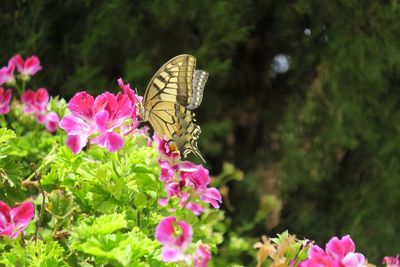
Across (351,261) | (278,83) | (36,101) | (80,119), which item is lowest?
(278,83)

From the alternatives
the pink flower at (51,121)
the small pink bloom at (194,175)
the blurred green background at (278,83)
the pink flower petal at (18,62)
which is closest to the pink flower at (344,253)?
the small pink bloom at (194,175)

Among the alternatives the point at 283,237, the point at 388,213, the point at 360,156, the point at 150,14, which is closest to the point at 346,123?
the point at 360,156

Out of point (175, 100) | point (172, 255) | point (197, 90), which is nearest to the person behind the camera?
point (172, 255)

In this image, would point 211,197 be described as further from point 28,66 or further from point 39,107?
point 28,66

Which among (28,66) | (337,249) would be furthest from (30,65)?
(337,249)

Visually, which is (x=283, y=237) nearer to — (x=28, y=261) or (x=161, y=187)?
(x=161, y=187)

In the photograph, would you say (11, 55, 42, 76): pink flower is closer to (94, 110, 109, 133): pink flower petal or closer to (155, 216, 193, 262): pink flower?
(94, 110, 109, 133): pink flower petal
